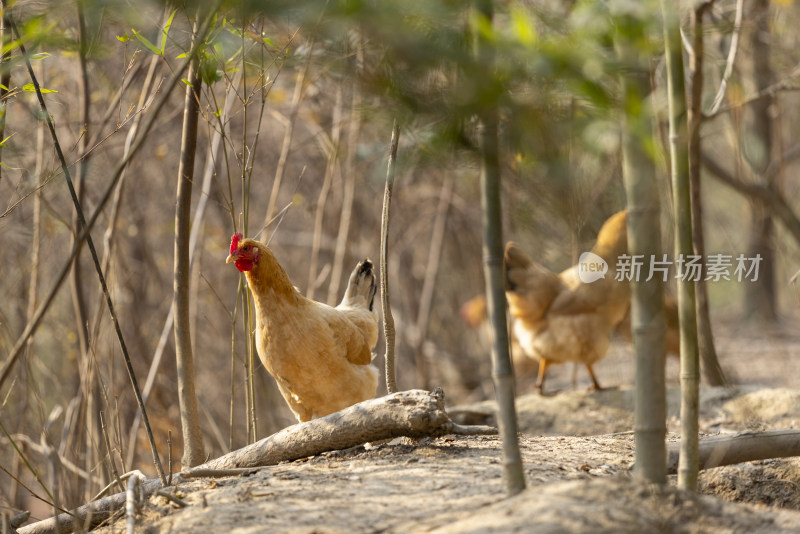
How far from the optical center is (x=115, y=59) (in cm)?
680

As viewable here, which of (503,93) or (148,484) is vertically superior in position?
(503,93)

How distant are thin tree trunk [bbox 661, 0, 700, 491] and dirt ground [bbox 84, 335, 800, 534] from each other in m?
0.15

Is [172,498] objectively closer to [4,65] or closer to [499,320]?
[499,320]

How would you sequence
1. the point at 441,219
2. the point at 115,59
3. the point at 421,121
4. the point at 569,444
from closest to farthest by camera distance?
1. the point at 421,121
2. the point at 569,444
3. the point at 115,59
4. the point at 441,219

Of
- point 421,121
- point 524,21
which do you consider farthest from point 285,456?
point 524,21

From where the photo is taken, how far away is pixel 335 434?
300cm

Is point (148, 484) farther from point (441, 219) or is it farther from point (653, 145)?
point (441, 219)

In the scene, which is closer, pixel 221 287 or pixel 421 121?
pixel 421 121

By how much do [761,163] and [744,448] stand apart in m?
7.98

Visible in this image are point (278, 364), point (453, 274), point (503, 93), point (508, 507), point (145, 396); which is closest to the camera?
point (503, 93)

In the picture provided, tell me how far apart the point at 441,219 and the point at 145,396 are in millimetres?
3429

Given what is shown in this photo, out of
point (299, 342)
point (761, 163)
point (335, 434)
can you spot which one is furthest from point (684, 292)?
point (761, 163)

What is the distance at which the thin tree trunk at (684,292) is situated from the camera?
226cm

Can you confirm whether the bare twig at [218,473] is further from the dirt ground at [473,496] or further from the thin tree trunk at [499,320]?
the thin tree trunk at [499,320]
